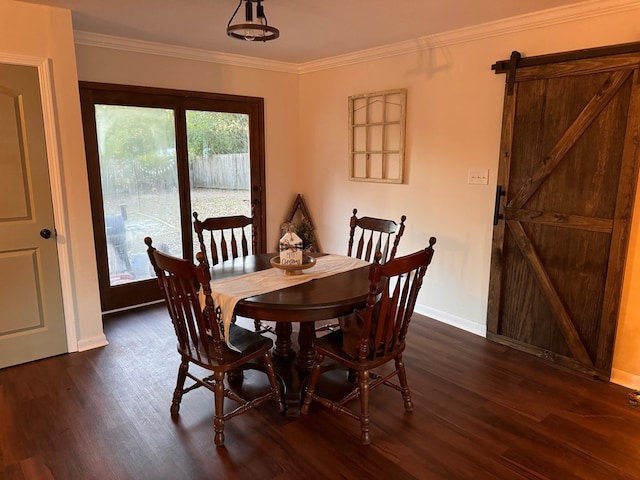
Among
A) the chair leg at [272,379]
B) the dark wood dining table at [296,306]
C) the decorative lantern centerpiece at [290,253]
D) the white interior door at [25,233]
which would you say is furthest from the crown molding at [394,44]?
the chair leg at [272,379]

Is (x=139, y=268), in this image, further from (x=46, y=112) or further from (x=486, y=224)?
(x=486, y=224)

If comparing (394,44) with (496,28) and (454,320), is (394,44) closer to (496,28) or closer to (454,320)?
(496,28)

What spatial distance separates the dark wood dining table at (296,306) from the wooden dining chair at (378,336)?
140 mm

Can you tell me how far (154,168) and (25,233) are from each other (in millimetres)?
1335

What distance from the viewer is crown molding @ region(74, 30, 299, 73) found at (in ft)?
11.4

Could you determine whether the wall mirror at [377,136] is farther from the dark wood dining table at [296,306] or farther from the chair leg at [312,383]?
the chair leg at [312,383]

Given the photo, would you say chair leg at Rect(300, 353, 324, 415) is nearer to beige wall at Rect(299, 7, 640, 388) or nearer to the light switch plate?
beige wall at Rect(299, 7, 640, 388)

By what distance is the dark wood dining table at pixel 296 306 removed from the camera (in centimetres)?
214

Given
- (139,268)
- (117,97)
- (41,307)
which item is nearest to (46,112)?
(117,97)

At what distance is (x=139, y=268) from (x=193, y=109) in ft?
5.24

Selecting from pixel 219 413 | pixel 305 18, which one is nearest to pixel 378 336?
pixel 219 413

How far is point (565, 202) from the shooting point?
294cm

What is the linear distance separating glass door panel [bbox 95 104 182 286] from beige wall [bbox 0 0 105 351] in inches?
26.8

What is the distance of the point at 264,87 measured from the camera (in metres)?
4.61
